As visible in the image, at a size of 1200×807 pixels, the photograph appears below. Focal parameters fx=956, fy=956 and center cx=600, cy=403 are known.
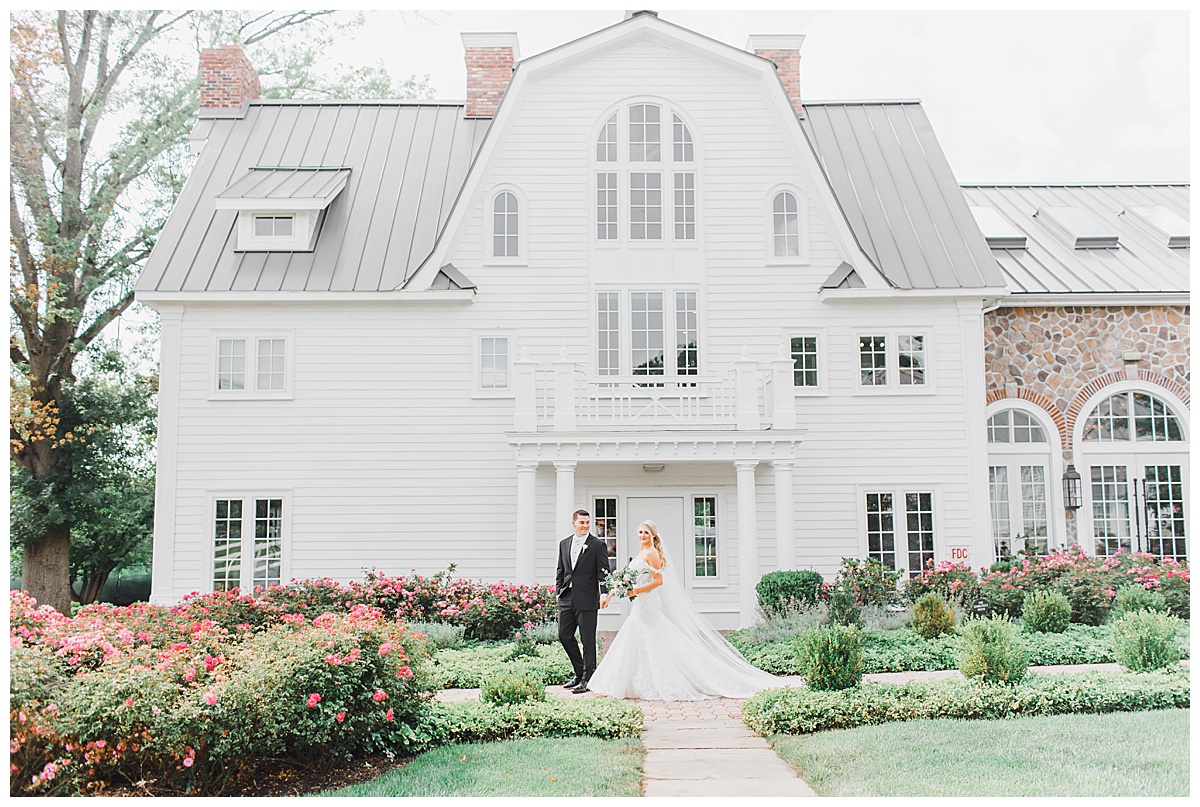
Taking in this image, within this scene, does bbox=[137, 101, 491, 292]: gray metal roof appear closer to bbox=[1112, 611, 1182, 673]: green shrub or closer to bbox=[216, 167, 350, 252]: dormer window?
bbox=[216, 167, 350, 252]: dormer window

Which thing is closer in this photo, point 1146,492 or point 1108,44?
point 1108,44

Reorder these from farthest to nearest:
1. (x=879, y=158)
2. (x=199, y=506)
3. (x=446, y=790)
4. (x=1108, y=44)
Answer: (x=879, y=158) → (x=199, y=506) → (x=1108, y=44) → (x=446, y=790)

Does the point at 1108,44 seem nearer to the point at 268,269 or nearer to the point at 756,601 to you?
the point at 756,601

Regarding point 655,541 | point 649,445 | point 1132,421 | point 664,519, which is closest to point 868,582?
point 664,519

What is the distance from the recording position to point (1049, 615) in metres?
12.2

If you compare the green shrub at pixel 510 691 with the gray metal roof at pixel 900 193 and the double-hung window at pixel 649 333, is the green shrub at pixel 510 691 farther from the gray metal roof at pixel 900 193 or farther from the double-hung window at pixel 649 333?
the gray metal roof at pixel 900 193

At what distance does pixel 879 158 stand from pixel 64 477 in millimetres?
16460

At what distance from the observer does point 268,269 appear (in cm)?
1566

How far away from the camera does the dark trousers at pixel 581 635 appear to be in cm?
951

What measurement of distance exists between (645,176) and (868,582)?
7490 mm

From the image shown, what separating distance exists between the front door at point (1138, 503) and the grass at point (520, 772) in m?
12.2

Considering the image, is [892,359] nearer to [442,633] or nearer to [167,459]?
[442,633]

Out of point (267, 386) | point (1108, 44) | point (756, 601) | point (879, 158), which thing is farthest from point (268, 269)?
point (1108, 44)

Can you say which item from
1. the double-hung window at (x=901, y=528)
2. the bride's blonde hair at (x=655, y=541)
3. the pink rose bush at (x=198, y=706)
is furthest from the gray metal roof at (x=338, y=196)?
the pink rose bush at (x=198, y=706)
